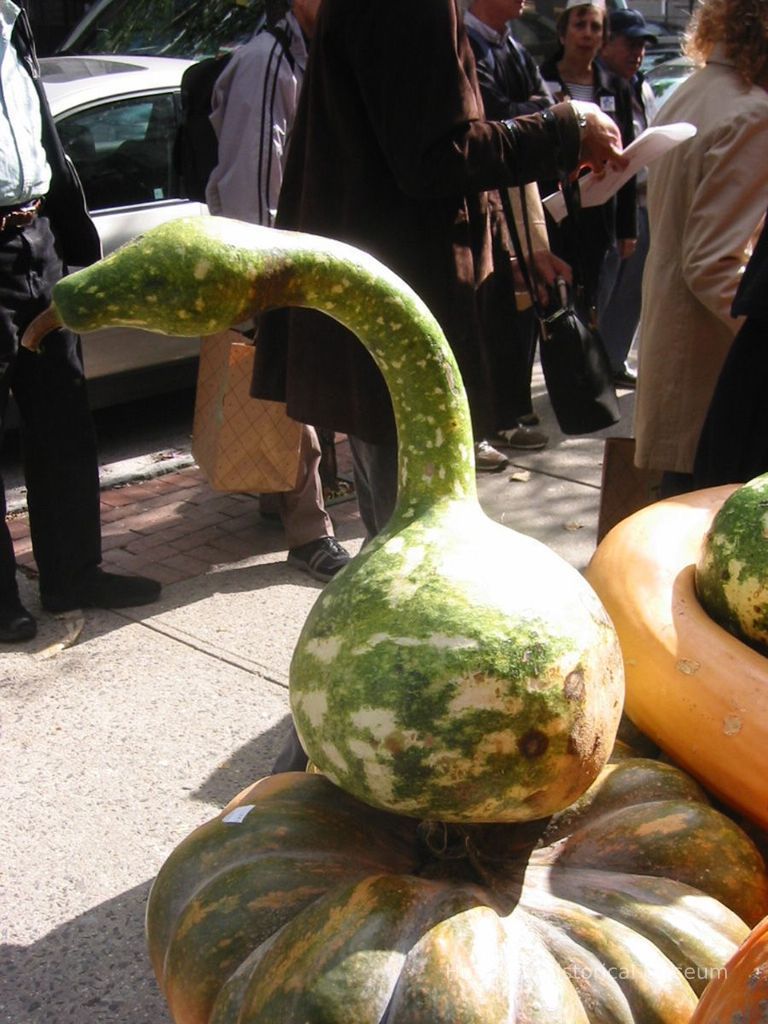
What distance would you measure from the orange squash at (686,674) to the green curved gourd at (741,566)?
34 mm

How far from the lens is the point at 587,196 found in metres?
3.10

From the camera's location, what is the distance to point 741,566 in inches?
68.6

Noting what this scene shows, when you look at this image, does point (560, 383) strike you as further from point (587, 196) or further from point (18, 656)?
point (18, 656)

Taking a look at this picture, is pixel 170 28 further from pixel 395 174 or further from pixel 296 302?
pixel 296 302

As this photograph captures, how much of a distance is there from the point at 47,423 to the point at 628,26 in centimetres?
440

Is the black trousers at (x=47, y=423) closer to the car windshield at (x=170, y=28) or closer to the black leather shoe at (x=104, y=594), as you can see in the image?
the black leather shoe at (x=104, y=594)

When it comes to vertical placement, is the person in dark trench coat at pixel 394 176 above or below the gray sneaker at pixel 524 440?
above

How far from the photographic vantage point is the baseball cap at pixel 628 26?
259 inches

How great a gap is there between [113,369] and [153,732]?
2.88 m

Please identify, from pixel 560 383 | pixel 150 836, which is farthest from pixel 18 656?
pixel 560 383

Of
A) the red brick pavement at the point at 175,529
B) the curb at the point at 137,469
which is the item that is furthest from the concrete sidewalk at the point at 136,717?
the curb at the point at 137,469

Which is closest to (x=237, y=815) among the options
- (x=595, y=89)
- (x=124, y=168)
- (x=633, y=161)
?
(x=633, y=161)

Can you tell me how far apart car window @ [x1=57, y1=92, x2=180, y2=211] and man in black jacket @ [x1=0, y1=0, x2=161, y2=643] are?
193 centimetres

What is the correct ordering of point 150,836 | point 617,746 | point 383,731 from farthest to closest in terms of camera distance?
point 150,836 → point 617,746 → point 383,731
